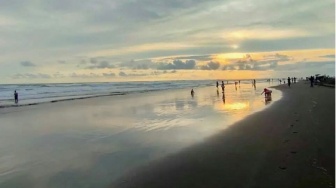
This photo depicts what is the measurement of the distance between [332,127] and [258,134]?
9.24ft

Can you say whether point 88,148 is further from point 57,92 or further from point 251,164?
point 57,92

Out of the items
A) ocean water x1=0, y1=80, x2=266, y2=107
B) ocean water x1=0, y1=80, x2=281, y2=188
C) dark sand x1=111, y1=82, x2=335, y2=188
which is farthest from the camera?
ocean water x1=0, y1=80, x2=266, y2=107

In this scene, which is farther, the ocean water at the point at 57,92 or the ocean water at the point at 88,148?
the ocean water at the point at 57,92

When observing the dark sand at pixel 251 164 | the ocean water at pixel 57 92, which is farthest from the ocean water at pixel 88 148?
the ocean water at pixel 57 92

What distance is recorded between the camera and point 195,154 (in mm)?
10289

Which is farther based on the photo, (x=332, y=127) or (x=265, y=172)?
(x=332, y=127)

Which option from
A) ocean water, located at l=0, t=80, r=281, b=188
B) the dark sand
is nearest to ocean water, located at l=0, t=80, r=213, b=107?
ocean water, located at l=0, t=80, r=281, b=188

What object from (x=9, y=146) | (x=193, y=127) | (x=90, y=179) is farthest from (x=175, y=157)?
(x=9, y=146)

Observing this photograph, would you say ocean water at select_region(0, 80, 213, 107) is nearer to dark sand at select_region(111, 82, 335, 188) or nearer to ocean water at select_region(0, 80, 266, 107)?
ocean water at select_region(0, 80, 266, 107)

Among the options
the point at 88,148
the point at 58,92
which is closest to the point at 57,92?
the point at 58,92

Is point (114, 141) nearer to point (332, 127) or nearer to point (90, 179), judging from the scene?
point (90, 179)

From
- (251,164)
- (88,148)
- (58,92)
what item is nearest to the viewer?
(251,164)

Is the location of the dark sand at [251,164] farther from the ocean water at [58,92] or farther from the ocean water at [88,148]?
the ocean water at [58,92]

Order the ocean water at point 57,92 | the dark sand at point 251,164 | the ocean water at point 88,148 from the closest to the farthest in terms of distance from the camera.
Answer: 1. the dark sand at point 251,164
2. the ocean water at point 88,148
3. the ocean water at point 57,92
